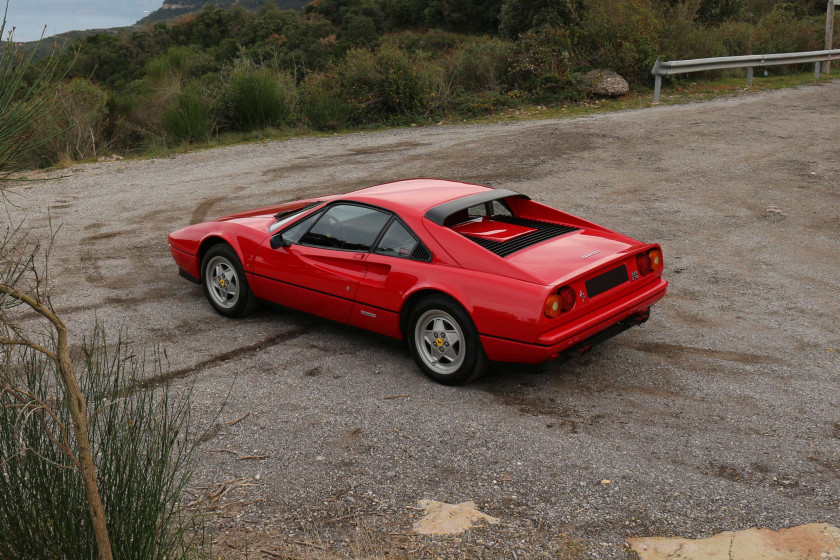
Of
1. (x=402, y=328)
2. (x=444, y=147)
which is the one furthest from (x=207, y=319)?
(x=444, y=147)

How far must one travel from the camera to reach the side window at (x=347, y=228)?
6395mm

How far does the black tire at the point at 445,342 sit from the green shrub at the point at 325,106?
496 inches

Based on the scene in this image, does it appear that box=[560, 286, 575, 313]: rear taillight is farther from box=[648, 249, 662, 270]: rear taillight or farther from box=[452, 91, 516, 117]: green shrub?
box=[452, 91, 516, 117]: green shrub

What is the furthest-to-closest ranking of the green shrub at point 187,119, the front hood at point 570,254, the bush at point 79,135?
the green shrub at point 187,119, the bush at point 79,135, the front hood at point 570,254

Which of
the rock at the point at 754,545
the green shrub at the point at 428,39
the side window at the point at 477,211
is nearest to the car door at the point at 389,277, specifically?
the side window at the point at 477,211

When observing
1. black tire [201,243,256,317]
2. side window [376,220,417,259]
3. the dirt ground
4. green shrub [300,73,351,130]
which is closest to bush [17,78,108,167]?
green shrub [300,73,351,130]

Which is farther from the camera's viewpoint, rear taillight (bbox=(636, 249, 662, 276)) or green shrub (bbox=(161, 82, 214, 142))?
green shrub (bbox=(161, 82, 214, 142))

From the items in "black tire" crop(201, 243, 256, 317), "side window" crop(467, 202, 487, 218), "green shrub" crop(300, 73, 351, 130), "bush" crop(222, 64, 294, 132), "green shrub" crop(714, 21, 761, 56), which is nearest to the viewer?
"side window" crop(467, 202, 487, 218)

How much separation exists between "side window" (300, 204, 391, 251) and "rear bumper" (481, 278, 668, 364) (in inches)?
57.0

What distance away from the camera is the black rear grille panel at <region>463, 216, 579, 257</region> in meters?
5.90

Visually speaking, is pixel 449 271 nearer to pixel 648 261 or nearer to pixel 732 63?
pixel 648 261

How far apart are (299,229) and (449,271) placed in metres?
1.75

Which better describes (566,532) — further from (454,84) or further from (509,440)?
(454,84)

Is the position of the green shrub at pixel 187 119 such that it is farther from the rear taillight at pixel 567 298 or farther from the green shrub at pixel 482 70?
the rear taillight at pixel 567 298
